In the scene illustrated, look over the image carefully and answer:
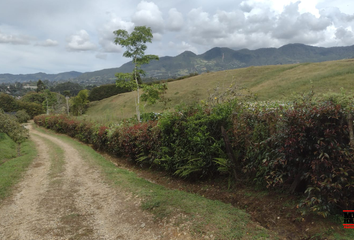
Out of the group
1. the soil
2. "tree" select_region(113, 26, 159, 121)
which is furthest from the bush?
"tree" select_region(113, 26, 159, 121)

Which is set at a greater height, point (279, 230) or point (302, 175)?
point (302, 175)

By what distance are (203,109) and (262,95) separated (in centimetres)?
2835

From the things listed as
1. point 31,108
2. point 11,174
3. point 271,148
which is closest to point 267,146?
point 271,148

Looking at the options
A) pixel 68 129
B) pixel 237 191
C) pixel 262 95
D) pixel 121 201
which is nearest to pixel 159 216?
pixel 121 201

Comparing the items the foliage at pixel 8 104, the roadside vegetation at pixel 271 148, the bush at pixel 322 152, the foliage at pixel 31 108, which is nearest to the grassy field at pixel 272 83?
the roadside vegetation at pixel 271 148

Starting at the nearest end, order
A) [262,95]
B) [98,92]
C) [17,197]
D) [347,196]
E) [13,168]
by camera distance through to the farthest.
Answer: [347,196], [17,197], [13,168], [262,95], [98,92]

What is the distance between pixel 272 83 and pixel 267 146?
36.7 m

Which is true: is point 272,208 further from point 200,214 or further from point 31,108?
point 31,108

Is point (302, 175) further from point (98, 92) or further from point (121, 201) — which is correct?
point (98, 92)

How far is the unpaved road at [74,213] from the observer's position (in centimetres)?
392

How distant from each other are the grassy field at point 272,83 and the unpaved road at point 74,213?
13.2 meters

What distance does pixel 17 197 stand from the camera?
5.79 metres

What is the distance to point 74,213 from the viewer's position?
15.7 feet

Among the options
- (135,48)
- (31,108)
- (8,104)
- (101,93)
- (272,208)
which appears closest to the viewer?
(272,208)
